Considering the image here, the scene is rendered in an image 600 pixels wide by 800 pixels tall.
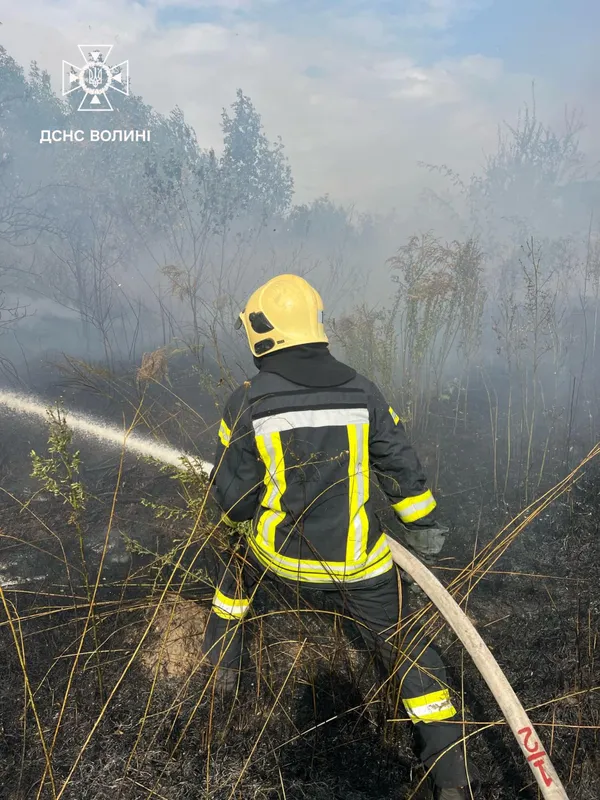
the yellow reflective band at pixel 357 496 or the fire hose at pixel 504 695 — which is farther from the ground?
the yellow reflective band at pixel 357 496

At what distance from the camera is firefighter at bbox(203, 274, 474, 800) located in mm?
1953

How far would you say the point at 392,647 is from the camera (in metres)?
2.00

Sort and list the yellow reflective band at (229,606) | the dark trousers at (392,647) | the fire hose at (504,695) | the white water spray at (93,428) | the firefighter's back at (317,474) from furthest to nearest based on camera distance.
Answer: the white water spray at (93,428) < the yellow reflective band at (229,606) < the firefighter's back at (317,474) < the dark trousers at (392,647) < the fire hose at (504,695)

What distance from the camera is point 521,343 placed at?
16.4ft

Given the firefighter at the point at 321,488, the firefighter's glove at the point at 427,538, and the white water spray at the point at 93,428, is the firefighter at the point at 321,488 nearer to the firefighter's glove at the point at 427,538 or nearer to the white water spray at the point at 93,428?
the firefighter's glove at the point at 427,538

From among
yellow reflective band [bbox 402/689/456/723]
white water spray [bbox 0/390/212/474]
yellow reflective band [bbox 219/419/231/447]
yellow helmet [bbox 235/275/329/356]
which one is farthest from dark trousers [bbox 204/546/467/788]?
white water spray [bbox 0/390/212/474]

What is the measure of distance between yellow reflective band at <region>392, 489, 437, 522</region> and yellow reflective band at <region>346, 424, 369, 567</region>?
0.20m

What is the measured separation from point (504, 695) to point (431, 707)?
36 cm

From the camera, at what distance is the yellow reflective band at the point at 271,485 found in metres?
2.00

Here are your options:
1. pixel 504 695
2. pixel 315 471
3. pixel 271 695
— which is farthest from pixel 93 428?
pixel 504 695

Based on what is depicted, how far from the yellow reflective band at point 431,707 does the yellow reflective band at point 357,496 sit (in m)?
0.55

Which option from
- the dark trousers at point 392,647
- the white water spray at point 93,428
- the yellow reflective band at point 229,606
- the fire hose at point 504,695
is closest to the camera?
the fire hose at point 504,695

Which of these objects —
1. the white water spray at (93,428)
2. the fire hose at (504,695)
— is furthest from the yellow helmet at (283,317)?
the white water spray at (93,428)

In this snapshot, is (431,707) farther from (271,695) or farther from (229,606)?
(229,606)
